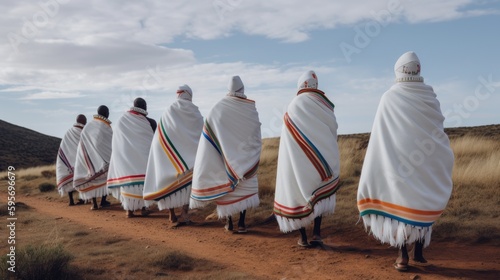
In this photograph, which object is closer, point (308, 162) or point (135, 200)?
point (308, 162)

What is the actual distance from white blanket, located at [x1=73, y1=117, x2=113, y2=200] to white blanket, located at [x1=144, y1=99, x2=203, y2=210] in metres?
3.38

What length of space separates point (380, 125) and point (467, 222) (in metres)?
2.96

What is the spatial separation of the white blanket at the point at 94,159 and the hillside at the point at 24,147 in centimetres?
3190

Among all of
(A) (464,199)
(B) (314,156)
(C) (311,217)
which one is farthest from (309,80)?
(A) (464,199)

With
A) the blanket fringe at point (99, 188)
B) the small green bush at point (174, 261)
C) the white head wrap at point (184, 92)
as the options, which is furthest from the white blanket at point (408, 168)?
the blanket fringe at point (99, 188)

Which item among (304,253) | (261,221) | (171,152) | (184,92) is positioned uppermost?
(184,92)

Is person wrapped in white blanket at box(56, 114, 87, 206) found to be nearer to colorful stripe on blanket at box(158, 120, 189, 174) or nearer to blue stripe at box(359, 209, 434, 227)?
colorful stripe on blanket at box(158, 120, 189, 174)

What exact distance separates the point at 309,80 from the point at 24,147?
51.8 m

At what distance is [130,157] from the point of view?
12211mm

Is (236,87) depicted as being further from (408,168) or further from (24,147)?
(24,147)

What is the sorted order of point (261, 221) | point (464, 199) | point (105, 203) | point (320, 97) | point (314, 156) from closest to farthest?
point (314, 156)
point (320, 97)
point (464, 199)
point (261, 221)
point (105, 203)

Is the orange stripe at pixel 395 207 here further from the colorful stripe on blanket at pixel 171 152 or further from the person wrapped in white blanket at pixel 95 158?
the person wrapped in white blanket at pixel 95 158

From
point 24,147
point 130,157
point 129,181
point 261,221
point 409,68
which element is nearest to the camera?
point 409,68

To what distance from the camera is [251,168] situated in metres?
9.34
